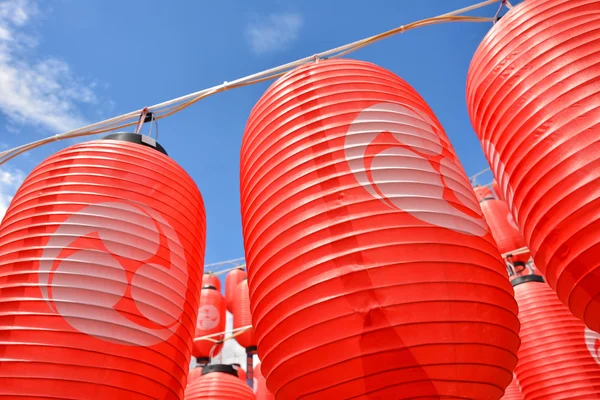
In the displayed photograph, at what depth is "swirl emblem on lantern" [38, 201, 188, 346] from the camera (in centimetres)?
86

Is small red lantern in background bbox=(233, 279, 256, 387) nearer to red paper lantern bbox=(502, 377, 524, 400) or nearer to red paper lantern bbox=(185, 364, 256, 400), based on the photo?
red paper lantern bbox=(185, 364, 256, 400)

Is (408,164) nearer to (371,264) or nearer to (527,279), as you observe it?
(371,264)

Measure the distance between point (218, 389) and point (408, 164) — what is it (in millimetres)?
1501

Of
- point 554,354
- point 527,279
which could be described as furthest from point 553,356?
point 527,279

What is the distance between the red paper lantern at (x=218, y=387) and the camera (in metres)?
1.81

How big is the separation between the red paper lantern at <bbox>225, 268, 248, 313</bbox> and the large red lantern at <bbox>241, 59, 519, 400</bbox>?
13.6ft

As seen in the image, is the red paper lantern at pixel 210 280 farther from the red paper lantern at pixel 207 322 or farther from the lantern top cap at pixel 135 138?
the lantern top cap at pixel 135 138

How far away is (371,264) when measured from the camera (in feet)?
2.25

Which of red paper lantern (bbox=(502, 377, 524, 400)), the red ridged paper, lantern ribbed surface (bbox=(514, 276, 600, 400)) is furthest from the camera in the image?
the red ridged paper

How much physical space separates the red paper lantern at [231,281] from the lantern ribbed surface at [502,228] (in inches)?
112

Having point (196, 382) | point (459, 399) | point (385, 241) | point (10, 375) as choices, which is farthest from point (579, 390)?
point (10, 375)

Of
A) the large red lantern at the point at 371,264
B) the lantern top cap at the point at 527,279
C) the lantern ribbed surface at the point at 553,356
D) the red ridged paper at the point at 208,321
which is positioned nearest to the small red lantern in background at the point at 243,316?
the red ridged paper at the point at 208,321

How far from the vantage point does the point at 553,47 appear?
95cm

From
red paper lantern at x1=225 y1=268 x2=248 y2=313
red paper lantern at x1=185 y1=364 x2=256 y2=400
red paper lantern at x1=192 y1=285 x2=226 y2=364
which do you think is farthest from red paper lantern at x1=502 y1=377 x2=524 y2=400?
red paper lantern at x1=225 y1=268 x2=248 y2=313
